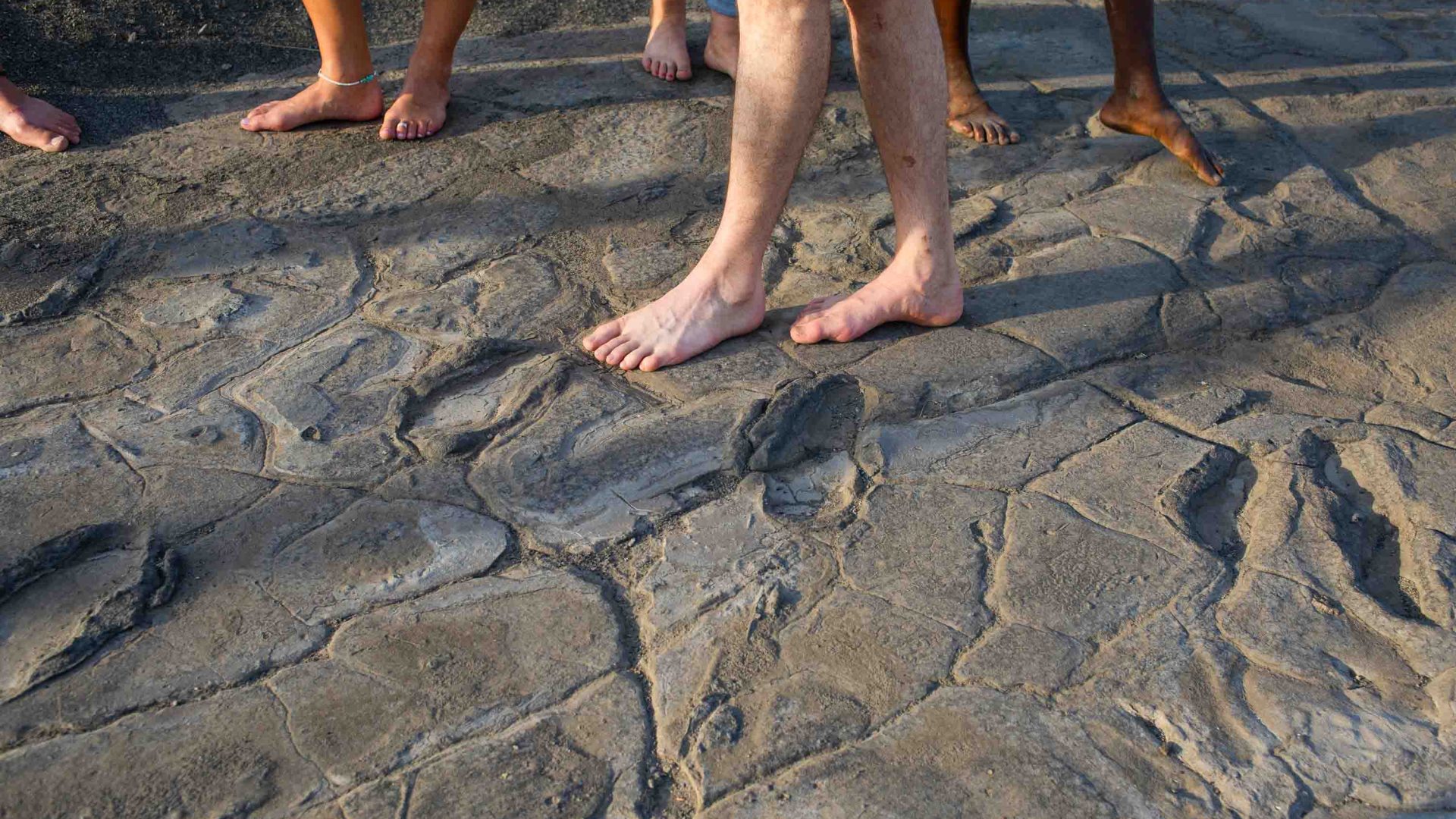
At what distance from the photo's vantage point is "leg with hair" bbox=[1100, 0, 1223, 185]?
10.3ft

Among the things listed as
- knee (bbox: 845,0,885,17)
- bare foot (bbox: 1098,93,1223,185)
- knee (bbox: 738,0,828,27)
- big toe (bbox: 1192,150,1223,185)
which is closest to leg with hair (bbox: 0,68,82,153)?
knee (bbox: 738,0,828,27)

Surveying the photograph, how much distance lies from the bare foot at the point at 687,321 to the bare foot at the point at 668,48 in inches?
59.0

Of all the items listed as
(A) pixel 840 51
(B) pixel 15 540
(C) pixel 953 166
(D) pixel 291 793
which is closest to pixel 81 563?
(B) pixel 15 540

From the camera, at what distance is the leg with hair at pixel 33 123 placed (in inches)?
123

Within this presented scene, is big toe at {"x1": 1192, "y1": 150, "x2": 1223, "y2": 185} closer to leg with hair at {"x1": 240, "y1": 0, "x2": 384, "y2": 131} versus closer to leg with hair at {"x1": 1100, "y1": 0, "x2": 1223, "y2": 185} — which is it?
leg with hair at {"x1": 1100, "y1": 0, "x2": 1223, "y2": 185}

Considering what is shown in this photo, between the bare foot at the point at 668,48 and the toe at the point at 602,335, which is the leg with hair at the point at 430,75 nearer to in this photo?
the bare foot at the point at 668,48

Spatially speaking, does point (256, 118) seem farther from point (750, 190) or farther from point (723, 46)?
point (750, 190)

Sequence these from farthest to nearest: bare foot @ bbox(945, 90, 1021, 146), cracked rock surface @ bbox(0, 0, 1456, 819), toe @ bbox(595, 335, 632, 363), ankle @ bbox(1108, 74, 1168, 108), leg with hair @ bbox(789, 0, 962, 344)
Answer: bare foot @ bbox(945, 90, 1021, 146) → ankle @ bbox(1108, 74, 1168, 108) → toe @ bbox(595, 335, 632, 363) → leg with hair @ bbox(789, 0, 962, 344) → cracked rock surface @ bbox(0, 0, 1456, 819)

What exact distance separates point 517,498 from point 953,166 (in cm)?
171

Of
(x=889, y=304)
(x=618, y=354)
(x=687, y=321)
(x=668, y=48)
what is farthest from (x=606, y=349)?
(x=668, y=48)

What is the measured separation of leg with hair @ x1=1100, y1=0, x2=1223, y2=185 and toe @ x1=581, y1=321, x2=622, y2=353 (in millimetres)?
1661

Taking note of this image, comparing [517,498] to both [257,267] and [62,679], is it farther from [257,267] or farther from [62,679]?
[257,267]

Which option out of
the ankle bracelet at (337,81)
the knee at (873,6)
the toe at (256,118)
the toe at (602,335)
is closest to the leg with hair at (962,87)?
the knee at (873,6)

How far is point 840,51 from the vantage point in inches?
156
